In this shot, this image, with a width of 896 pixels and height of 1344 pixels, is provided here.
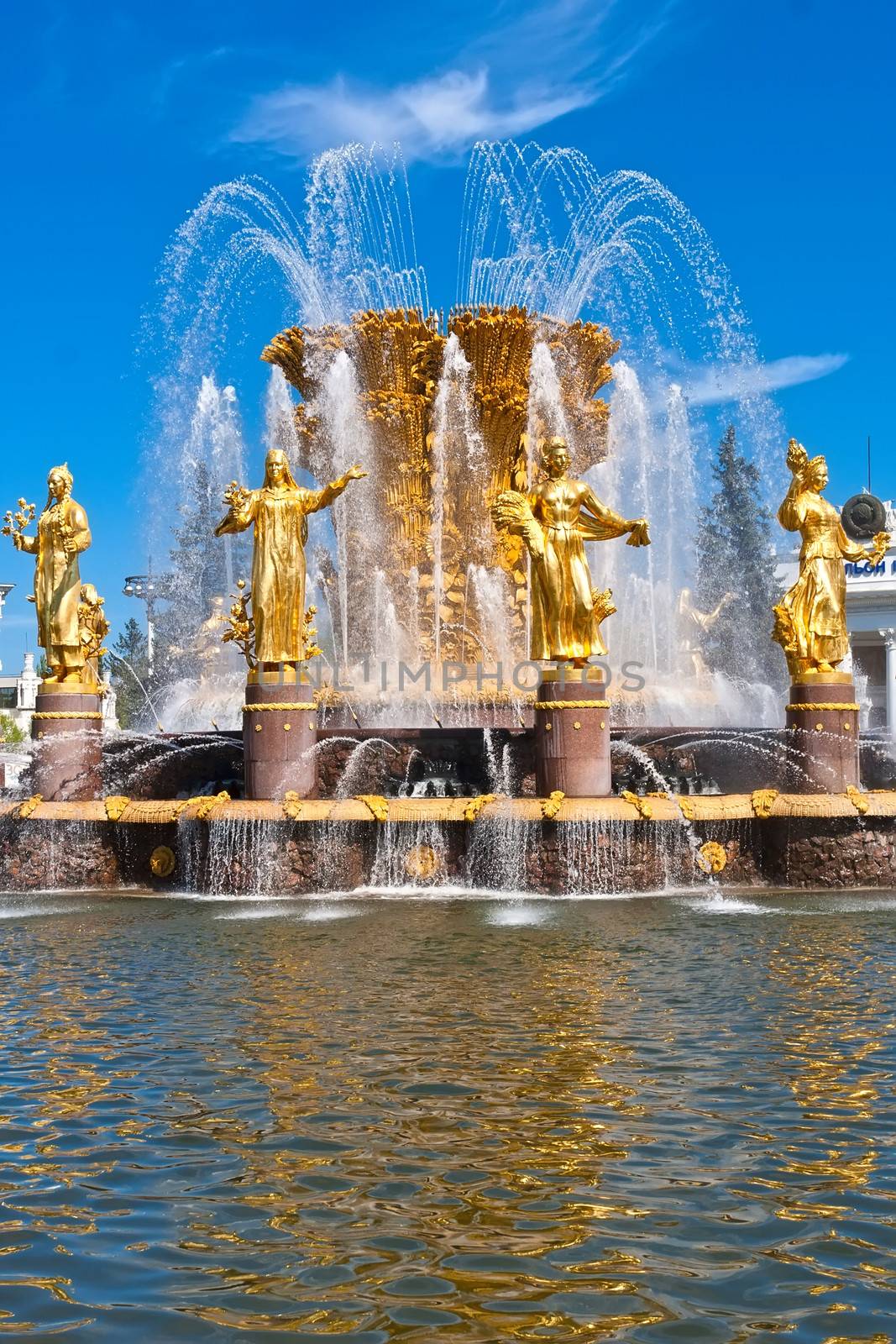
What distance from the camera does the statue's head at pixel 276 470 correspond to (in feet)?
47.4

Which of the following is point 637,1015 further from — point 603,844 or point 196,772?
point 196,772

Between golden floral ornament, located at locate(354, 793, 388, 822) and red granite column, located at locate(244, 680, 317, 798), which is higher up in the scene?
red granite column, located at locate(244, 680, 317, 798)

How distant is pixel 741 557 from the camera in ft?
155

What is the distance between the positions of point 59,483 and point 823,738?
8870 mm

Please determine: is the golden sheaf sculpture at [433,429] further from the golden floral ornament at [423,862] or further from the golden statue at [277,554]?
the golden floral ornament at [423,862]

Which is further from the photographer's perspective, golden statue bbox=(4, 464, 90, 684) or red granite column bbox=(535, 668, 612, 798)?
golden statue bbox=(4, 464, 90, 684)

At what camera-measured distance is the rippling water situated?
356 cm

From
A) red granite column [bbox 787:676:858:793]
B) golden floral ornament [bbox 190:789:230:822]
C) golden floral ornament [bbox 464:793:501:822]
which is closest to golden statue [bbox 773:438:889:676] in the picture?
red granite column [bbox 787:676:858:793]

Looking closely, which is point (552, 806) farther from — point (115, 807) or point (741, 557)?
point (741, 557)

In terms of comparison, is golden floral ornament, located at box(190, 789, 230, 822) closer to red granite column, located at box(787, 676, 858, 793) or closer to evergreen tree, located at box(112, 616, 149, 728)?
red granite column, located at box(787, 676, 858, 793)

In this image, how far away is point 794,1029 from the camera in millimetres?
6348

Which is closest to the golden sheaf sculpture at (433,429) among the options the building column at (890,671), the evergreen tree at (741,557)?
the evergreen tree at (741,557)

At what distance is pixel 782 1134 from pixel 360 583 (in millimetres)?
15908

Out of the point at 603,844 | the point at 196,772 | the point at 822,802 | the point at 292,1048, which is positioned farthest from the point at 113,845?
the point at 292,1048
